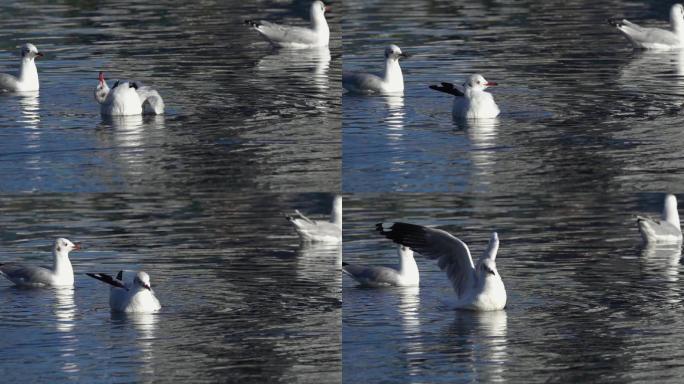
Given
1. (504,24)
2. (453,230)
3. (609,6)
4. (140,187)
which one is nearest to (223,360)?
(140,187)

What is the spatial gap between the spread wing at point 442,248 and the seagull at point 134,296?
7.19 feet

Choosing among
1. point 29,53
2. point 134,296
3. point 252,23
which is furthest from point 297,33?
point 134,296

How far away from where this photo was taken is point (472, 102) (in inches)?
Answer: 701

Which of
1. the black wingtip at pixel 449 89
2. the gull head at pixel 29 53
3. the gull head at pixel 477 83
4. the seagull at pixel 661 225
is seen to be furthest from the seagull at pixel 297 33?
the seagull at pixel 661 225

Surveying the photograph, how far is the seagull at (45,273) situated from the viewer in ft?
60.4

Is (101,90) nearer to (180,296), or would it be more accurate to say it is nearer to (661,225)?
(180,296)

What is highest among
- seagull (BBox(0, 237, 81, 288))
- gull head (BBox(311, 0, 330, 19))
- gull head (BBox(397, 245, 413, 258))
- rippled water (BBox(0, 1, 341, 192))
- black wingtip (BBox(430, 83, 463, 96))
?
gull head (BBox(311, 0, 330, 19))

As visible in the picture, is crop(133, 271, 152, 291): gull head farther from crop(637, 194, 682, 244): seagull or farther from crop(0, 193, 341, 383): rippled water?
crop(637, 194, 682, 244): seagull

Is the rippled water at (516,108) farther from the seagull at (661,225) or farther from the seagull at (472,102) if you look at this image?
the seagull at (661,225)

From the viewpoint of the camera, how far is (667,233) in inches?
780

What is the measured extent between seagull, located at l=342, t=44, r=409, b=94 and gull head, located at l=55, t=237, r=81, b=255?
3322 mm

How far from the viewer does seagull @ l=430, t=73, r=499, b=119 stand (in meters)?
17.8

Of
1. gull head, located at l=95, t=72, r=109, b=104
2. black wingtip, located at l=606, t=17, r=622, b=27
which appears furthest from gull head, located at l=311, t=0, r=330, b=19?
gull head, located at l=95, t=72, r=109, b=104

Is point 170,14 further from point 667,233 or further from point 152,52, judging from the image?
point 667,233
